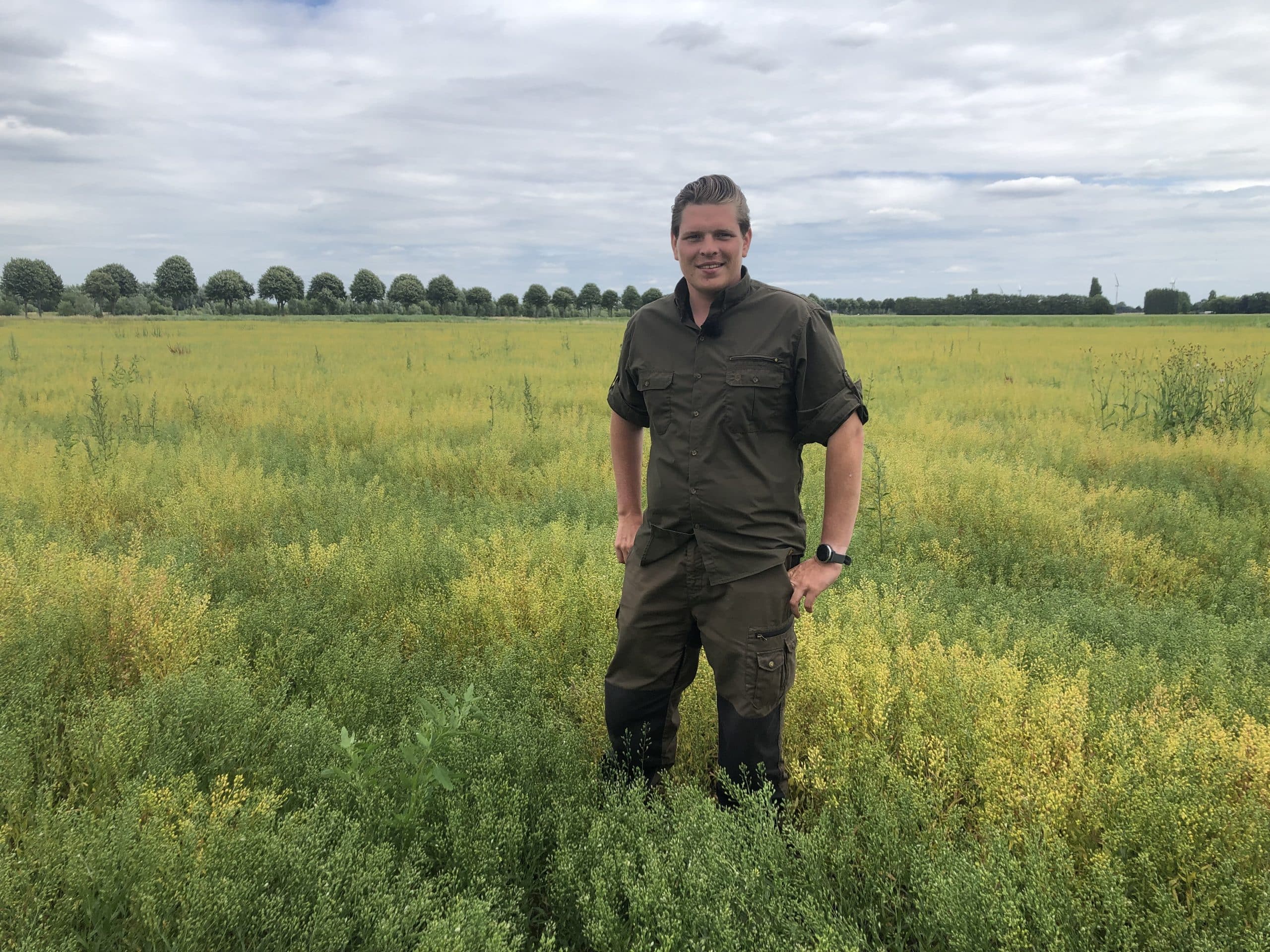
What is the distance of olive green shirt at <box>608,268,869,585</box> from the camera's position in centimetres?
230

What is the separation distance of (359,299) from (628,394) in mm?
104789

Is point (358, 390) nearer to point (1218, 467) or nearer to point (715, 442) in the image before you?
point (715, 442)

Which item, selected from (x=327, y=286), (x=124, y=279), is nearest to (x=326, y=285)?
(x=327, y=286)

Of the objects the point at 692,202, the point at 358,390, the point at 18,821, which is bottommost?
the point at 18,821

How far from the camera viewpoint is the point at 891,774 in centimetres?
245

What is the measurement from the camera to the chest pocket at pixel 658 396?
7.97 ft

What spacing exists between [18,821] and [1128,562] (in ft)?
21.1

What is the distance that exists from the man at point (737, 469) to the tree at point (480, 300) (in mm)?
81205

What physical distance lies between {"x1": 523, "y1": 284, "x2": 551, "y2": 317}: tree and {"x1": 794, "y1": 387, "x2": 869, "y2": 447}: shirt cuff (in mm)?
90672

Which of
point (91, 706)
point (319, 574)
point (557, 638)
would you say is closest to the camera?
point (91, 706)

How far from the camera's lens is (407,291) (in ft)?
314

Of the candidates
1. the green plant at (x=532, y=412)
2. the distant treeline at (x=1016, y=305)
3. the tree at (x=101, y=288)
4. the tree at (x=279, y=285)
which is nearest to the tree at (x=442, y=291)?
the tree at (x=279, y=285)

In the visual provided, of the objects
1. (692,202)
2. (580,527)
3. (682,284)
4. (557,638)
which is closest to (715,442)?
(682,284)

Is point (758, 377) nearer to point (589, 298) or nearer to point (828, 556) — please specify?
point (828, 556)
